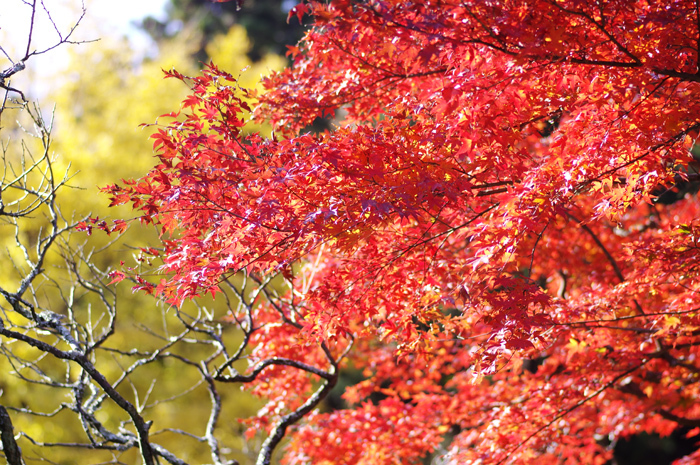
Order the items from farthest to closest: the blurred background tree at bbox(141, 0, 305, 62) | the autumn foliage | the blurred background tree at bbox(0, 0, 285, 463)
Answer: the blurred background tree at bbox(141, 0, 305, 62) → the blurred background tree at bbox(0, 0, 285, 463) → the autumn foliage

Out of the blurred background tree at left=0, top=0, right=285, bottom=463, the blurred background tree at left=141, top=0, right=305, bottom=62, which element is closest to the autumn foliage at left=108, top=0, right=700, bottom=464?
the blurred background tree at left=0, top=0, right=285, bottom=463

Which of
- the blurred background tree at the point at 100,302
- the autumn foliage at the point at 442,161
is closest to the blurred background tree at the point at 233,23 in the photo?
the blurred background tree at the point at 100,302

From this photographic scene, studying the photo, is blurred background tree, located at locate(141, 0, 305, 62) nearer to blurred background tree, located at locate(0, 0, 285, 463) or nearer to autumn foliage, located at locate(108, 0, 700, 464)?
blurred background tree, located at locate(0, 0, 285, 463)

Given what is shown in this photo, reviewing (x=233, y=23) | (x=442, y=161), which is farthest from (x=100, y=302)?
(x=233, y=23)

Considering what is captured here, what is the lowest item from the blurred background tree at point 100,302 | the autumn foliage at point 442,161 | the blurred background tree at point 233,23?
the autumn foliage at point 442,161

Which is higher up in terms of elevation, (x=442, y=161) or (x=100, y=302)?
(x=100, y=302)

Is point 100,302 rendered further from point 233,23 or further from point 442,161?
point 233,23

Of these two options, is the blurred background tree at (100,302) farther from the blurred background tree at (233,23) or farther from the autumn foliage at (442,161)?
the blurred background tree at (233,23)

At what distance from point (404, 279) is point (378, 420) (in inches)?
94.9

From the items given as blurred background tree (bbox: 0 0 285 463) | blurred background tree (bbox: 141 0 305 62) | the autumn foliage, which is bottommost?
the autumn foliage

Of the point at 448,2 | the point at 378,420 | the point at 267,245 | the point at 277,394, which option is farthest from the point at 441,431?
the point at 448,2

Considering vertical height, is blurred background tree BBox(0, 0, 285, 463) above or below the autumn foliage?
above

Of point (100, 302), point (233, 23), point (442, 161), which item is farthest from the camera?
point (233, 23)

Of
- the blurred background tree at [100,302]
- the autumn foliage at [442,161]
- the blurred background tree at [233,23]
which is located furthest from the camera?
the blurred background tree at [233,23]
